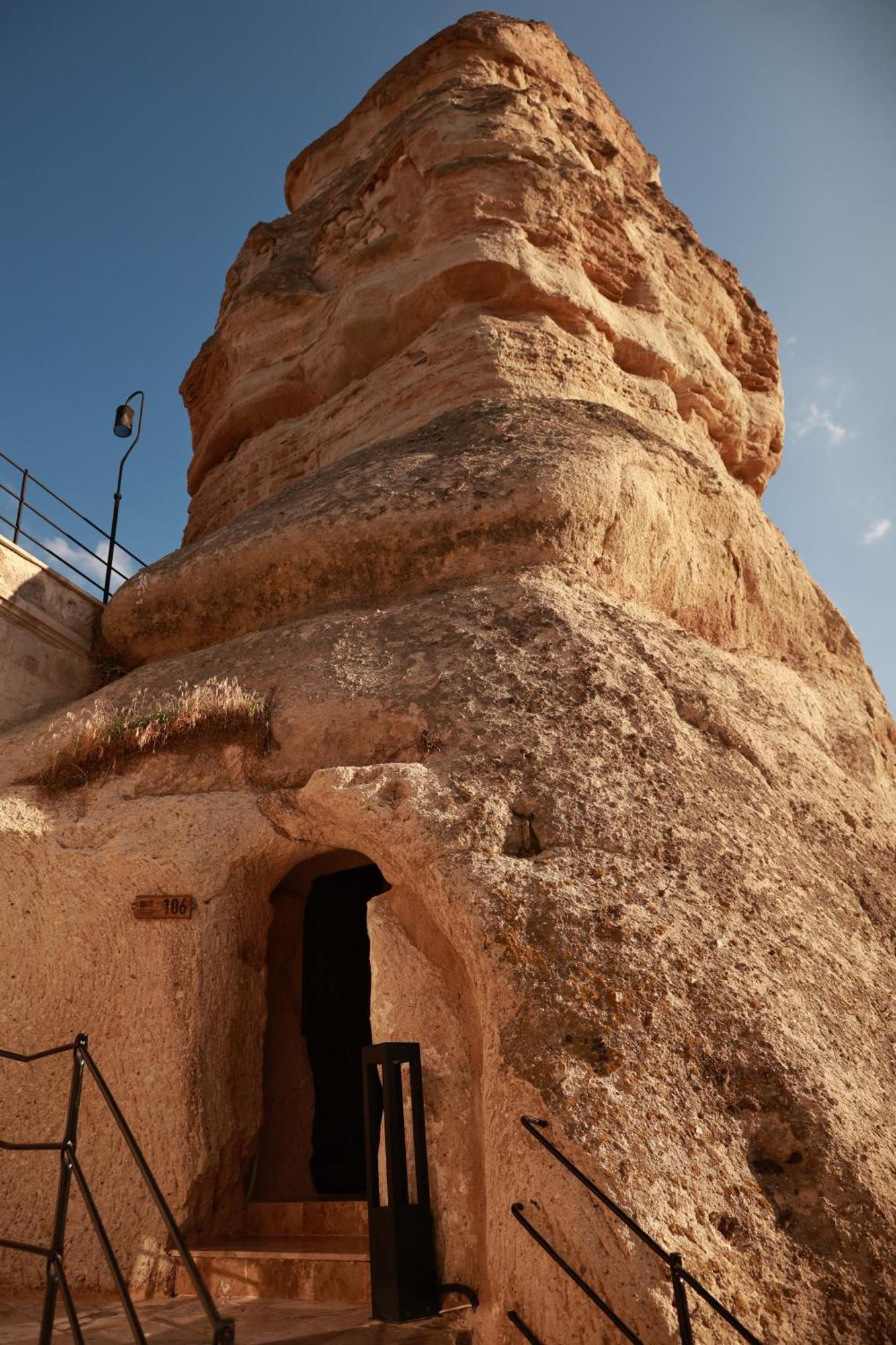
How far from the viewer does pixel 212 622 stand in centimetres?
894

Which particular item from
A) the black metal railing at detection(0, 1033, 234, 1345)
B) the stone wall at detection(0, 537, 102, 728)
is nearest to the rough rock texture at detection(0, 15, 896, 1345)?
the stone wall at detection(0, 537, 102, 728)

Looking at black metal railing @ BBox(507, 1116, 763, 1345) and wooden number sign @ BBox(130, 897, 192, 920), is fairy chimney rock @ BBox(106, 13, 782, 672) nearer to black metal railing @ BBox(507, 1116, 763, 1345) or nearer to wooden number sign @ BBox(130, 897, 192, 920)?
wooden number sign @ BBox(130, 897, 192, 920)

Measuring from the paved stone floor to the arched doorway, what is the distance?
117 cm

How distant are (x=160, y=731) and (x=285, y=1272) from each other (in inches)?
138

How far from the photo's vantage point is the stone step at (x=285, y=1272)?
5.34 m

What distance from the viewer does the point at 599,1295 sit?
404 centimetres

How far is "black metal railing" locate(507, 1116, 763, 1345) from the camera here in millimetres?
3652

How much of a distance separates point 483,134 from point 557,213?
1326 millimetres

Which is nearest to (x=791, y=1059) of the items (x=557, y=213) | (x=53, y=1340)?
(x=53, y=1340)

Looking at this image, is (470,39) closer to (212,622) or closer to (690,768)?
(212,622)

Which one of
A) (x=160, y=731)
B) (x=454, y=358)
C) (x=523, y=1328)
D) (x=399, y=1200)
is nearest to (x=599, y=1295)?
(x=523, y=1328)

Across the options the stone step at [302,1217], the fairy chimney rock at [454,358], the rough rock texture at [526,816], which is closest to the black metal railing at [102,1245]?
the rough rock texture at [526,816]

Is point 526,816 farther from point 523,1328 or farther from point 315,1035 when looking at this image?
point 315,1035

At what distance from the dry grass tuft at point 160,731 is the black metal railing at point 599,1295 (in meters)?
3.49
